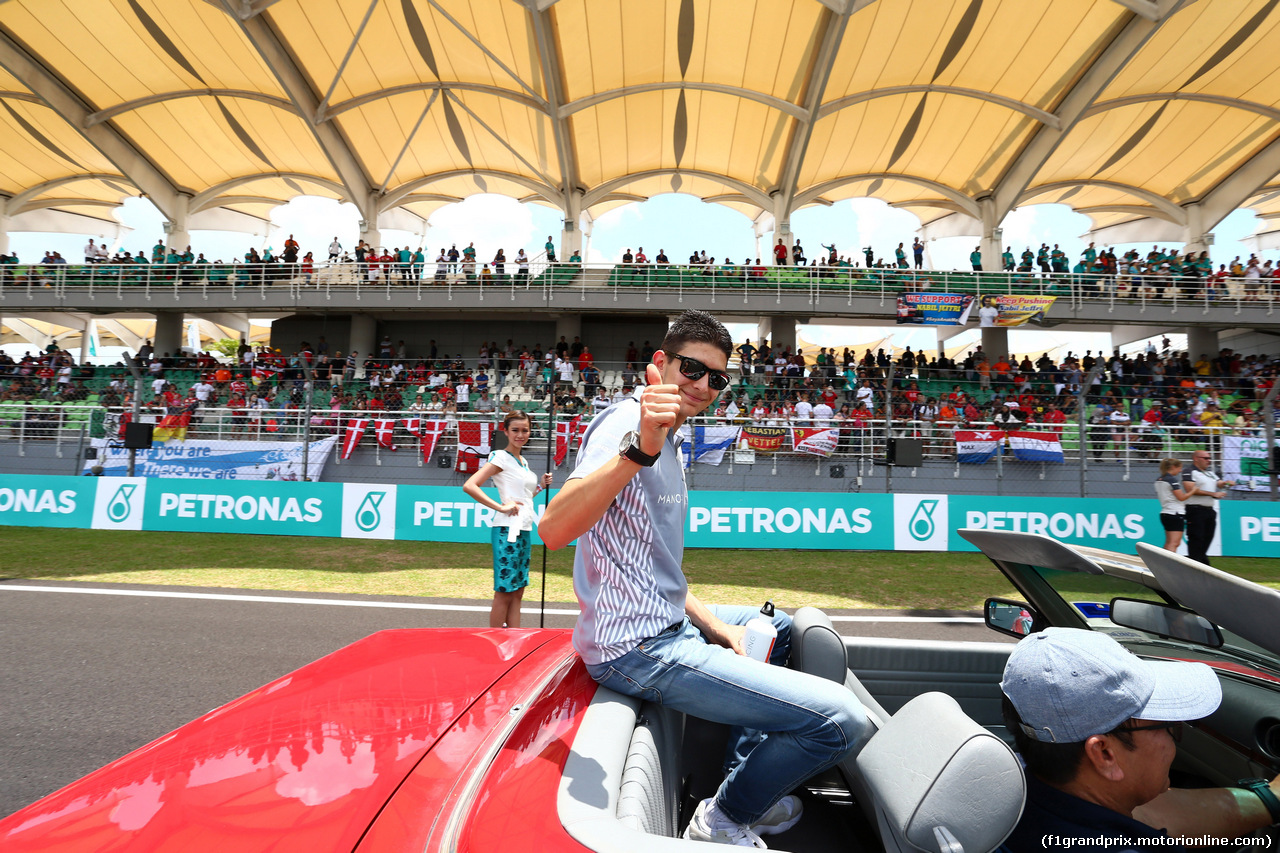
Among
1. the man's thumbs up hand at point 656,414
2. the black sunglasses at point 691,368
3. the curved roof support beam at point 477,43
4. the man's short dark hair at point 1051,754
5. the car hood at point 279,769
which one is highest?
the curved roof support beam at point 477,43

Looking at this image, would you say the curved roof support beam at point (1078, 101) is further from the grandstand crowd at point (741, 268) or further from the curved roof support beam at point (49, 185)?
the curved roof support beam at point (49, 185)

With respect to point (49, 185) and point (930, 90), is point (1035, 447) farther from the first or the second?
point (49, 185)

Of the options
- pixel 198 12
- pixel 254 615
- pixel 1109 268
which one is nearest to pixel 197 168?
pixel 198 12

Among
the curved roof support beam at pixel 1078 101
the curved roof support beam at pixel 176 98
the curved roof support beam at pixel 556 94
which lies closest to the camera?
the curved roof support beam at pixel 1078 101

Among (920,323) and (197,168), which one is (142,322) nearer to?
(197,168)

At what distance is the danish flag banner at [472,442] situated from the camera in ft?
43.7

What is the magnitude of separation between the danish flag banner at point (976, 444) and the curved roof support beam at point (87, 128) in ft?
97.3

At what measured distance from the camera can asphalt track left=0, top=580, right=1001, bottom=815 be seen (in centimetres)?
321

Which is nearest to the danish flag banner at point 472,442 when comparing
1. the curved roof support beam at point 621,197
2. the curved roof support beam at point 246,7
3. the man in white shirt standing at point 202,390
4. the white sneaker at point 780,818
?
the man in white shirt standing at point 202,390

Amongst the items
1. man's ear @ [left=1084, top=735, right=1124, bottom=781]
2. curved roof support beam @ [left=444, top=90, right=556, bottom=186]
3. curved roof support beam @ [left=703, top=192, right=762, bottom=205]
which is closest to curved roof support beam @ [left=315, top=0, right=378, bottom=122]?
curved roof support beam @ [left=444, top=90, right=556, bottom=186]

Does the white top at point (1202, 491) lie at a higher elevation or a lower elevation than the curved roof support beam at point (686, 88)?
lower

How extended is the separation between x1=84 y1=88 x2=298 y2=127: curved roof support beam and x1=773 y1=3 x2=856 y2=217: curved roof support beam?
17.6 metres

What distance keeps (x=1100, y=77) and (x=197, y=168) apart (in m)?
32.7

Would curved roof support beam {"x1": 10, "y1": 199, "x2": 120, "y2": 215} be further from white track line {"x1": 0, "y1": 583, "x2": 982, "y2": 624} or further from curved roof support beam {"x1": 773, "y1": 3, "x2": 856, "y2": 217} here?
white track line {"x1": 0, "y1": 583, "x2": 982, "y2": 624}
